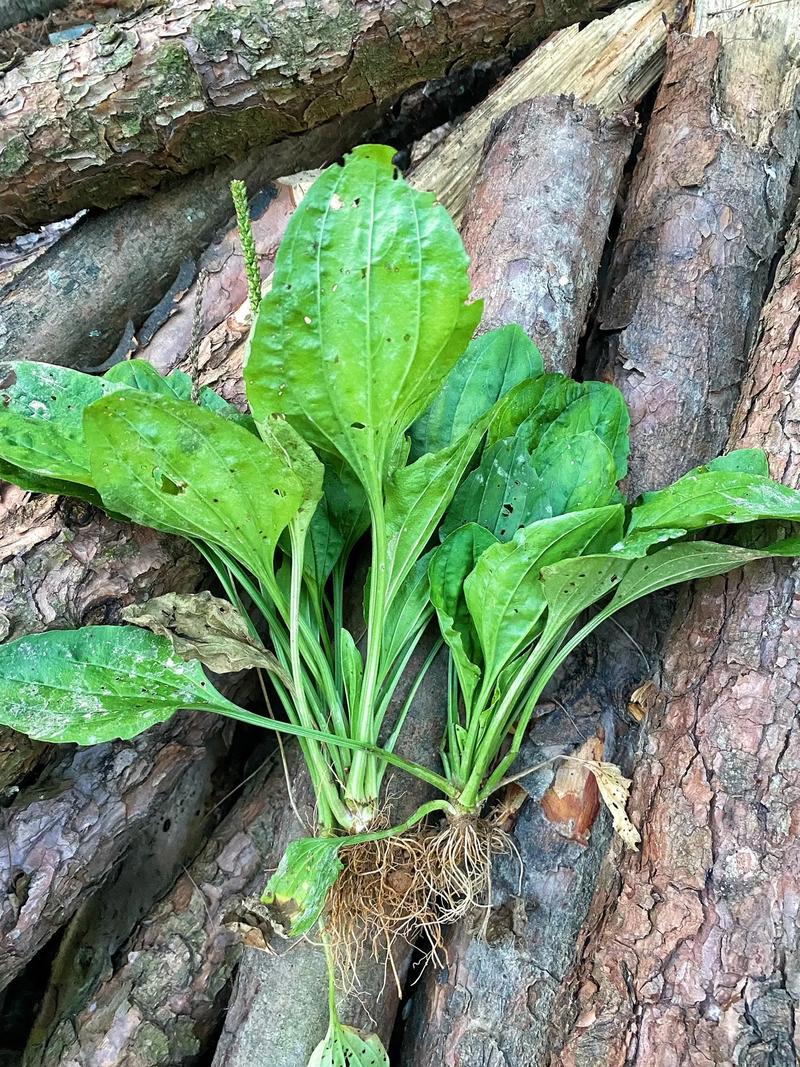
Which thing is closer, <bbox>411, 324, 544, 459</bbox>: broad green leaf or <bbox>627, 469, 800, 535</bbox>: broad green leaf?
<bbox>627, 469, 800, 535</bbox>: broad green leaf

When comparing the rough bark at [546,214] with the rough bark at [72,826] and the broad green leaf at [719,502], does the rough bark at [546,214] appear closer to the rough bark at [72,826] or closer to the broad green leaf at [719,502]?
the broad green leaf at [719,502]

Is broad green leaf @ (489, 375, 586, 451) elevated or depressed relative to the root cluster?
elevated

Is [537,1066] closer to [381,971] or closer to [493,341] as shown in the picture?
[381,971]

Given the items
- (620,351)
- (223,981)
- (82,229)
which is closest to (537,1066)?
(223,981)

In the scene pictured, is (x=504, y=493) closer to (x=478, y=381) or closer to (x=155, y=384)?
(x=478, y=381)

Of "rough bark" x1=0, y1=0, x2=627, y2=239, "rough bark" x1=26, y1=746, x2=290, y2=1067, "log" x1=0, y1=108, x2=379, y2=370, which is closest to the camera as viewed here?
"rough bark" x1=26, y1=746, x2=290, y2=1067

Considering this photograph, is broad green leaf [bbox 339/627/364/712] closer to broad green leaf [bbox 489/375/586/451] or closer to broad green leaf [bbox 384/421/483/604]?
broad green leaf [bbox 384/421/483/604]

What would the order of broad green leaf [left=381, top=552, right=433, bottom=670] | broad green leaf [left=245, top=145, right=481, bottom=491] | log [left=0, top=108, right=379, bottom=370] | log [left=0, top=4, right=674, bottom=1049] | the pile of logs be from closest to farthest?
broad green leaf [left=245, top=145, right=481, bottom=491]
the pile of logs
broad green leaf [left=381, top=552, right=433, bottom=670]
log [left=0, top=4, right=674, bottom=1049]
log [left=0, top=108, right=379, bottom=370]

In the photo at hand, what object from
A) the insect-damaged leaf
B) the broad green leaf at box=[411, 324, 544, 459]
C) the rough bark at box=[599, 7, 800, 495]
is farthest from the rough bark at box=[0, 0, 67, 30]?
the insect-damaged leaf
